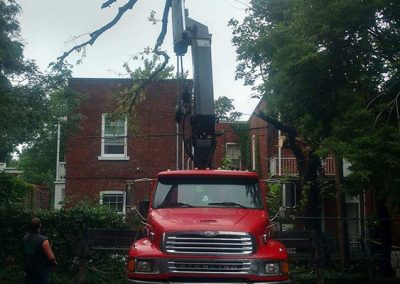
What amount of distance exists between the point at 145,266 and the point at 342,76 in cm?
898

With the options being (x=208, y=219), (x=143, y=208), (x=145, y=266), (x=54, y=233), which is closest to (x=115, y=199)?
(x=54, y=233)

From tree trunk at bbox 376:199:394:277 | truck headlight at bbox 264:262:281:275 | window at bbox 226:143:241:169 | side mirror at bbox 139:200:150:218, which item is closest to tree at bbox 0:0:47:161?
→ side mirror at bbox 139:200:150:218

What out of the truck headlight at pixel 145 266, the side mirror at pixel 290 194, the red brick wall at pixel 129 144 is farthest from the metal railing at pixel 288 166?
the truck headlight at pixel 145 266

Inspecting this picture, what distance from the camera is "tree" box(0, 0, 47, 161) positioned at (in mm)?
15250

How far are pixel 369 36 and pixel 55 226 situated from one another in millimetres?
9548

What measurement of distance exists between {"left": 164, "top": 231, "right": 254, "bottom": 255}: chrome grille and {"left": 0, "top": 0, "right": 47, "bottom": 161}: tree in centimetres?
720

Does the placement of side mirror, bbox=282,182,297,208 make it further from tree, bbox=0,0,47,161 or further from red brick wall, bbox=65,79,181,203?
red brick wall, bbox=65,79,181,203

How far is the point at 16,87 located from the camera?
15.9 meters

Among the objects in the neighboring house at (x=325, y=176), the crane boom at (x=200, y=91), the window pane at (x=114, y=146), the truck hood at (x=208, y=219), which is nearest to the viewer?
the truck hood at (x=208, y=219)

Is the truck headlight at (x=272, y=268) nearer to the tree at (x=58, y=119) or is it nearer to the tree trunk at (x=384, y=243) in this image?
the tree at (x=58, y=119)

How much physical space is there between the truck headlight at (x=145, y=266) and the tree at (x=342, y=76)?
6.14 meters

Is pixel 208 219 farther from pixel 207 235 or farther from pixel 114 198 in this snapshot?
pixel 114 198

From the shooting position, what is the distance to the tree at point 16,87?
1525 cm

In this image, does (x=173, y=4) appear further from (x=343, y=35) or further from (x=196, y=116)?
(x=343, y=35)
